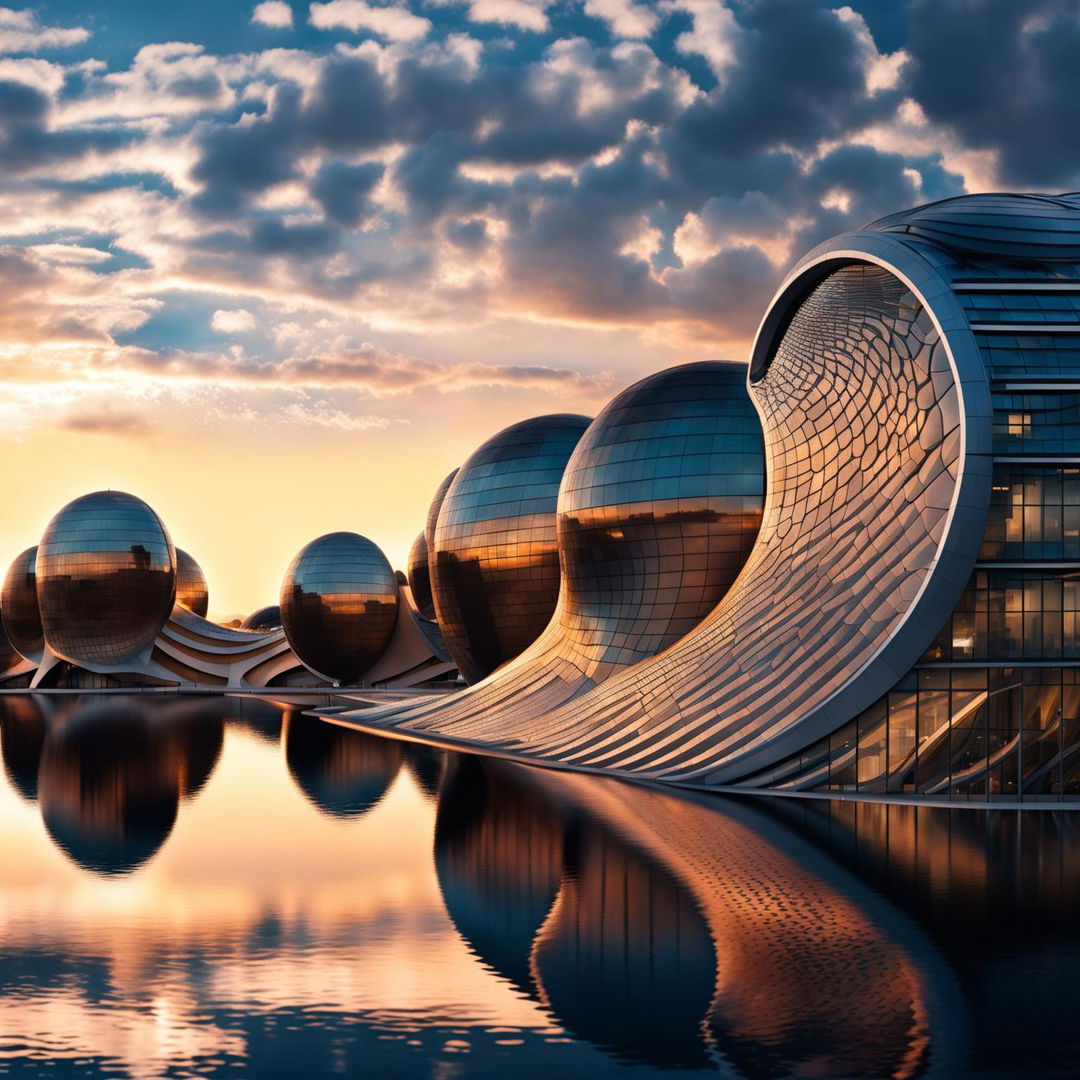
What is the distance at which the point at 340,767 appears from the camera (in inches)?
1148

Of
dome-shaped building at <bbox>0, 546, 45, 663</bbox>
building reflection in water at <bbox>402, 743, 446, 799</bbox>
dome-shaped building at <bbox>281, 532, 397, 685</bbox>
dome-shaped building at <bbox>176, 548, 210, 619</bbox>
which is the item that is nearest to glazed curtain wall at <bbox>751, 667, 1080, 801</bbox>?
building reflection in water at <bbox>402, 743, 446, 799</bbox>

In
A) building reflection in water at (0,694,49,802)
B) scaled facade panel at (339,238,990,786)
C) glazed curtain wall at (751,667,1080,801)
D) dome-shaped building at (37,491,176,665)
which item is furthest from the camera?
dome-shaped building at (37,491,176,665)

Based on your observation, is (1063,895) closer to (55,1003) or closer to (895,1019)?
(895,1019)

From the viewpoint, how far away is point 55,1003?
10.2 m

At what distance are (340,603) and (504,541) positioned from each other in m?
28.7

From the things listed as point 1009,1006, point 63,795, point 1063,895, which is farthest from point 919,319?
point 63,795

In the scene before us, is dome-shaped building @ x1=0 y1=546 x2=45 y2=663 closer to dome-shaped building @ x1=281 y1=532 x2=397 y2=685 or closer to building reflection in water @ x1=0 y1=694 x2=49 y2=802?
dome-shaped building @ x1=281 y1=532 x2=397 y2=685

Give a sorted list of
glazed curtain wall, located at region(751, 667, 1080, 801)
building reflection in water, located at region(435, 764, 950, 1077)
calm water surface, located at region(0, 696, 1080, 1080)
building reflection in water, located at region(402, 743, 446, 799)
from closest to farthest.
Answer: calm water surface, located at region(0, 696, 1080, 1080) → building reflection in water, located at region(435, 764, 950, 1077) → glazed curtain wall, located at region(751, 667, 1080, 801) → building reflection in water, located at region(402, 743, 446, 799)

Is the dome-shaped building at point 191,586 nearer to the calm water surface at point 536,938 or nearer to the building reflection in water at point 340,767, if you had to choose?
the building reflection in water at point 340,767

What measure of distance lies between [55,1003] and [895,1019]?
676cm

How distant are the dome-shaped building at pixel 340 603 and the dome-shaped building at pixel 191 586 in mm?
24888

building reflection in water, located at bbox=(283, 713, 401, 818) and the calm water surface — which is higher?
the calm water surface

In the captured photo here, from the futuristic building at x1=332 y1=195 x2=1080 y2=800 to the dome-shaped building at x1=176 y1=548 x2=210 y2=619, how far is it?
238 feet

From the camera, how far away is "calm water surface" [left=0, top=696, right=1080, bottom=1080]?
361 inches
